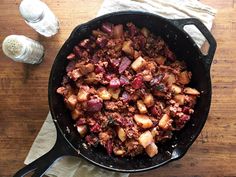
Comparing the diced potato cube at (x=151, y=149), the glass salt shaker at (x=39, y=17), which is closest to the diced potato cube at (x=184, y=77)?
the diced potato cube at (x=151, y=149)

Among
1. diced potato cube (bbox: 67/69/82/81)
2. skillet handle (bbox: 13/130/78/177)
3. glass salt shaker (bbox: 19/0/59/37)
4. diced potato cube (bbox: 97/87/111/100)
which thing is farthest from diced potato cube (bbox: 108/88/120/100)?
glass salt shaker (bbox: 19/0/59/37)

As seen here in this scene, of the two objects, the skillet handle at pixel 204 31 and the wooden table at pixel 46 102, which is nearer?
the skillet handle at pixel 204 31

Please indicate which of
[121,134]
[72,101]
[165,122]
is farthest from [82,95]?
[165,122]

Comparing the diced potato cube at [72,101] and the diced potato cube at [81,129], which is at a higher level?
the diced potato cube at [72,101]

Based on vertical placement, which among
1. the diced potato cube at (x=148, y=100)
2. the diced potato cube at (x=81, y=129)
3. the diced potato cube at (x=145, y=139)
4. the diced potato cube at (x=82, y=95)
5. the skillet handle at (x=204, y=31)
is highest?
the skillet handle at (x=204, y=31)

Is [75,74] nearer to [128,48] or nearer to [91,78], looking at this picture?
[91,78]

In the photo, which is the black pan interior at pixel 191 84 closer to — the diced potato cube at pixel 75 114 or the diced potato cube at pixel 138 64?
the diced potato cube at pixel 75 114
